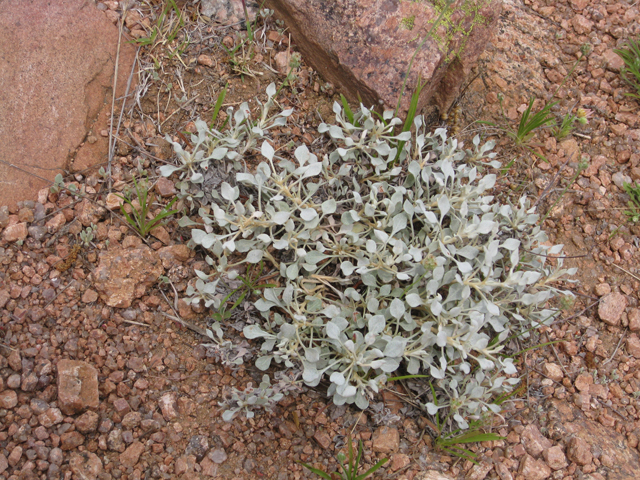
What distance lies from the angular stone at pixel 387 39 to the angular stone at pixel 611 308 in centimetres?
151

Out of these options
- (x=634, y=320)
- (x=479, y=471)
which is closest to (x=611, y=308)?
(x=634, y=320)

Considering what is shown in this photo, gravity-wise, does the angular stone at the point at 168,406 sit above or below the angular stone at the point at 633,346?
below

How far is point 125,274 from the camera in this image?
228 cm

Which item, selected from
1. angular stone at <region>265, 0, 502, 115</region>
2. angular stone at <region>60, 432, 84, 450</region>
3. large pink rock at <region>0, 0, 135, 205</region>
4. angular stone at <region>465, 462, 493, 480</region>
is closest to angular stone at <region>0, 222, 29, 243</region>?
large pink rock at <region>0, 0, 135, 205</region>

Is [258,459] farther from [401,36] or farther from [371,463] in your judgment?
[401,36]

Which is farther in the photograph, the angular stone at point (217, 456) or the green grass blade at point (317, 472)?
the angular stone at point (217, 456)

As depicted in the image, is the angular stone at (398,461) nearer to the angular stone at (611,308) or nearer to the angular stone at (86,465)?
the angular stone at (86,465)

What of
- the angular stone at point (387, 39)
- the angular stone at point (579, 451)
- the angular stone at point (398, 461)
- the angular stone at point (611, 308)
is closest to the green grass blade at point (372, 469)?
the angular stone at point (398, 461)

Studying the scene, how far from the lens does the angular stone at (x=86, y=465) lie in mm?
1897

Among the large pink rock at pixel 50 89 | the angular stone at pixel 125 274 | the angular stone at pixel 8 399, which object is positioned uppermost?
the large pink rock at pixel 50 89

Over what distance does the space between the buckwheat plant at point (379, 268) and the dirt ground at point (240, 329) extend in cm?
18

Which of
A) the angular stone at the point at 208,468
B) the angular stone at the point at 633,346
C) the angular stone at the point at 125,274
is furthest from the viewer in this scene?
the angular stone at the point at 633,346

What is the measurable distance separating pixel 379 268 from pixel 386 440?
77 cm

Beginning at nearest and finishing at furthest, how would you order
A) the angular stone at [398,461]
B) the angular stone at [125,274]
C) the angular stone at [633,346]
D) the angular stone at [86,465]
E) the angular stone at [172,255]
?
1. the angular stone at [86,465]
2. the angular stone at [398,461]
3. the angular stone at [125,274]
4. the angular stone at [172,255]
5. the angular stone at [633,346]
